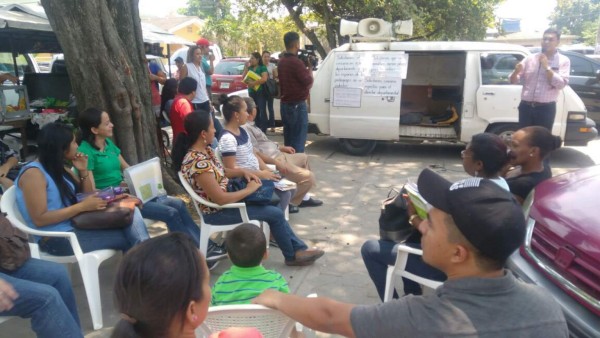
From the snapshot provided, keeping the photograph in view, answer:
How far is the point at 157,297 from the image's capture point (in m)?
1.32

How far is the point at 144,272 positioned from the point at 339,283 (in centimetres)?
259

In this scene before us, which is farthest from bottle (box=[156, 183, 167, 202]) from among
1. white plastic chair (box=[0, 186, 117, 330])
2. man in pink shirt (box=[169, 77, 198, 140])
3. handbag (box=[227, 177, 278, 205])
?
man in pink shirt (box=[169, 77, 198, 140])

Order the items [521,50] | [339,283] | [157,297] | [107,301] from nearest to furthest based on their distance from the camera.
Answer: [157,297] → [107,301] → [339,283] → [521,50]

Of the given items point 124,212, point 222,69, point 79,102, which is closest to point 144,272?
point 124,212

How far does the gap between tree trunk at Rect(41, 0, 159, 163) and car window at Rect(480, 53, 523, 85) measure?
5075 mm

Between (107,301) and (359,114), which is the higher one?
(359,114)

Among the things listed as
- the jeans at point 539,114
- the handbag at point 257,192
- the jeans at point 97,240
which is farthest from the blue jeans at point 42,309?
the jeans at point 539,114

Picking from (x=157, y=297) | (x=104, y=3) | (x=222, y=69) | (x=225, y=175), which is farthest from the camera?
(x=222, y=69)

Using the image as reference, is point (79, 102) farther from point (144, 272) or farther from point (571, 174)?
point (571, 174)

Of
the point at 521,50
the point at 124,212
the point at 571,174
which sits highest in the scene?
the point at 521,50

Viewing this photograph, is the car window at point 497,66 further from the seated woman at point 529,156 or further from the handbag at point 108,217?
the handbag at point 108,217

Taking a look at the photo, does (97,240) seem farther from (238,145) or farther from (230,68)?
(230,68)

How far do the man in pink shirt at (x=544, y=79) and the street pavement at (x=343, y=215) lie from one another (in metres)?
1.42

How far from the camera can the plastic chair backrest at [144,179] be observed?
147 inches
